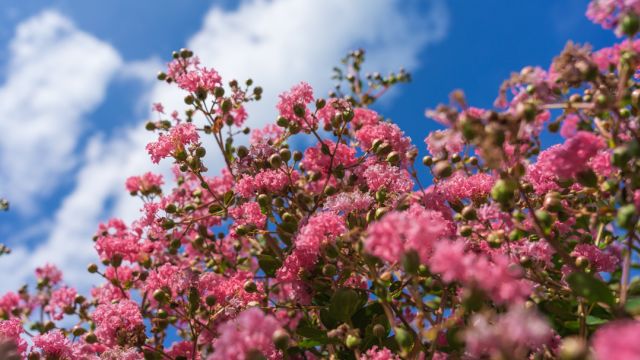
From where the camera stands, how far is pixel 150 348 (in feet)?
9.01

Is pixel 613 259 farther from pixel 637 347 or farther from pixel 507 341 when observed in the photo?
pixel 637 347

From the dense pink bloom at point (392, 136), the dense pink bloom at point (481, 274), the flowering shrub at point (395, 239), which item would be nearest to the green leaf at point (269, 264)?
the flowering shrub at point (395, 239)

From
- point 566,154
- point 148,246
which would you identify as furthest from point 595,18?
point 148,246

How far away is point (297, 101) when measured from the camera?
3027 mm

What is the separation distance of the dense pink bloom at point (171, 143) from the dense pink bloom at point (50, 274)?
2.42 meters

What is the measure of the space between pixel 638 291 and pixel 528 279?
780 millimetres

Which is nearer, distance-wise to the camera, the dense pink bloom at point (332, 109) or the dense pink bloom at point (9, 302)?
the dense pink bloom at point (332, 109)

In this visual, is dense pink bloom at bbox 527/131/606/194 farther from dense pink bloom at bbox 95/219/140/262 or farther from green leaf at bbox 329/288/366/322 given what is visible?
dense pink bloom at bbox 95/219/140/262

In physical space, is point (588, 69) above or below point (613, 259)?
above

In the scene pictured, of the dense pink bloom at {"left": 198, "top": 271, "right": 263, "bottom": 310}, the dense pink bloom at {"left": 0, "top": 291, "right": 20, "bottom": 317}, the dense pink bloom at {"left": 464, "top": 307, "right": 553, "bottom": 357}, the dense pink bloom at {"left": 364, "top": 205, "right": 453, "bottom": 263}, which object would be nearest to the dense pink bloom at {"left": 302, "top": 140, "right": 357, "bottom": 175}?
the dense pink bloom at {"left": 198, "top": 271, "right": 263, "bottom": 310}

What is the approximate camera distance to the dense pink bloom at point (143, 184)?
391cm

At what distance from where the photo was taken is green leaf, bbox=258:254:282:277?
2.84 meters

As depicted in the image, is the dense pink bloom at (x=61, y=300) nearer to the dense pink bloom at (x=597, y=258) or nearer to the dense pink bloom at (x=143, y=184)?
the dense pink bloom at (x=143, y=184)

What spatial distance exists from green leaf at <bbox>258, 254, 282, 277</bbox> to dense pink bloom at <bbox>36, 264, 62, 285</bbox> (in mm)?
2644
